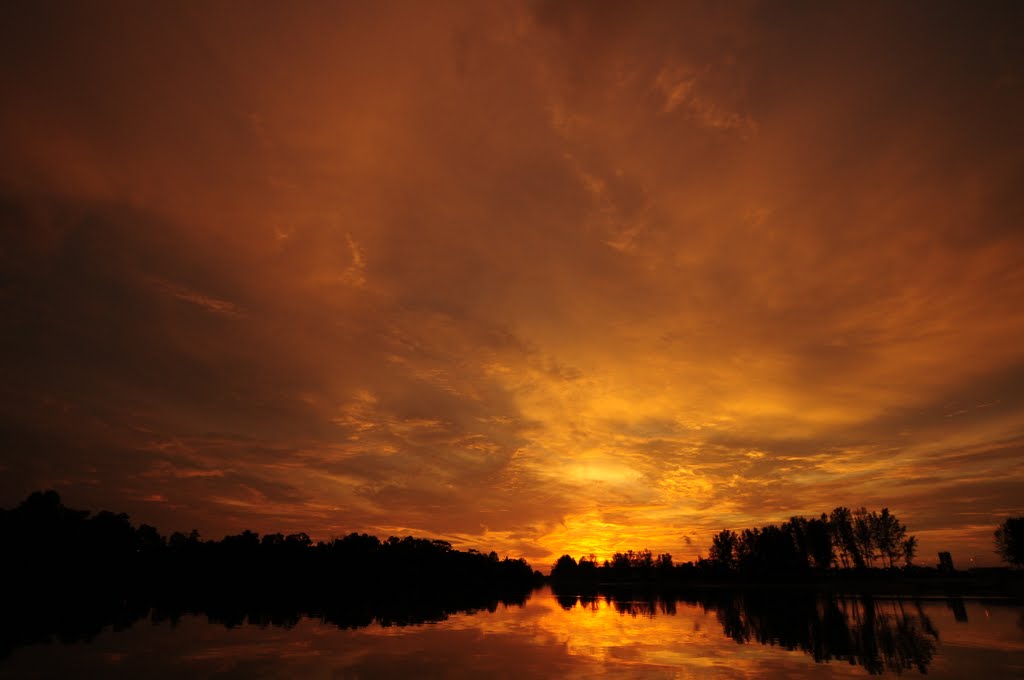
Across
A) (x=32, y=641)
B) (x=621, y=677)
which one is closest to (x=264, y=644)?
(x=32, y=641)

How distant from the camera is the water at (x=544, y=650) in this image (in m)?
28.5

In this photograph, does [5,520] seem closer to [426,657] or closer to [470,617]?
[470,617]

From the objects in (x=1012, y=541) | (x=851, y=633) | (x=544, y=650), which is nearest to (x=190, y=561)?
(x=544, y=650)

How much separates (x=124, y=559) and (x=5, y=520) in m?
32.0

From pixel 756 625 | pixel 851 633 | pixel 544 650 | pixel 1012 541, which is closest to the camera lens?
pixel 544 650

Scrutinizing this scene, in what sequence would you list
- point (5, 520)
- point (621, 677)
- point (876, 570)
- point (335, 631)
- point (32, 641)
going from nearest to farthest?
point (621, 677)
point (32, 641)
point (335, 631)
point (5, 520)
point (876, 570)

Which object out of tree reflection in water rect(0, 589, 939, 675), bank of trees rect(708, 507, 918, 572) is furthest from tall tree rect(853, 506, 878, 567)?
tree reflection in water rect(0, 589, 939, 675)

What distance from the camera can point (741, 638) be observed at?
42.8 m

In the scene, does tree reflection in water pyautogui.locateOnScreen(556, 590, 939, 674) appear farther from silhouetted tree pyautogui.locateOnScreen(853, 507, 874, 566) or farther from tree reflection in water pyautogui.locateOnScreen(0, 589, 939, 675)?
silhouetted tree pyautogui.locateOnScreen(853, 507, 874, 566)

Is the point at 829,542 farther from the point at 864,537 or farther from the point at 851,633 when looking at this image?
the point at 851,633

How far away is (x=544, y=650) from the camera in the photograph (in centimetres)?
3738

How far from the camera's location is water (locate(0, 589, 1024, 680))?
28.5m

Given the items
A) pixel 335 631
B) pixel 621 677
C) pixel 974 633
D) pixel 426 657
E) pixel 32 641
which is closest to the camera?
pixel 621 677

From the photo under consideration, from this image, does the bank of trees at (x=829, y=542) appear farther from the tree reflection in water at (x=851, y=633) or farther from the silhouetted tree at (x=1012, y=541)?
the tree reflection in water at (x=851, y=633)
